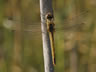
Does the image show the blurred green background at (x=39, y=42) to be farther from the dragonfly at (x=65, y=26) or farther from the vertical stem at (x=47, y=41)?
the vertical stem at (x=47, y=41)

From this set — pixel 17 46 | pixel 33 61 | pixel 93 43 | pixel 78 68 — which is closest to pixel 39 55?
pixel 33 61

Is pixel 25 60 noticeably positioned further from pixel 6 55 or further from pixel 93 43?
pixel 93 43

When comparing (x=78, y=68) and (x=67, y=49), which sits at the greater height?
(x=67, y=49)

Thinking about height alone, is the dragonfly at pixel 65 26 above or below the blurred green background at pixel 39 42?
Answer: above

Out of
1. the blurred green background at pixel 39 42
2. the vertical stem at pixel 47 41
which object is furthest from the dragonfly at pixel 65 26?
the blurred green background at pixel 39 42

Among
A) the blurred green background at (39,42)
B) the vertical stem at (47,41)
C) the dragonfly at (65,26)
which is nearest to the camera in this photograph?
the vertical stem at (47,41)

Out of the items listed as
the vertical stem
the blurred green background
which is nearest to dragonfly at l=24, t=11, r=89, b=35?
the vertical stem

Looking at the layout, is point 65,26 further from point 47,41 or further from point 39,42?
point 39,42

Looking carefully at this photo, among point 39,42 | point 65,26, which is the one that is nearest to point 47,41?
point 65,26
